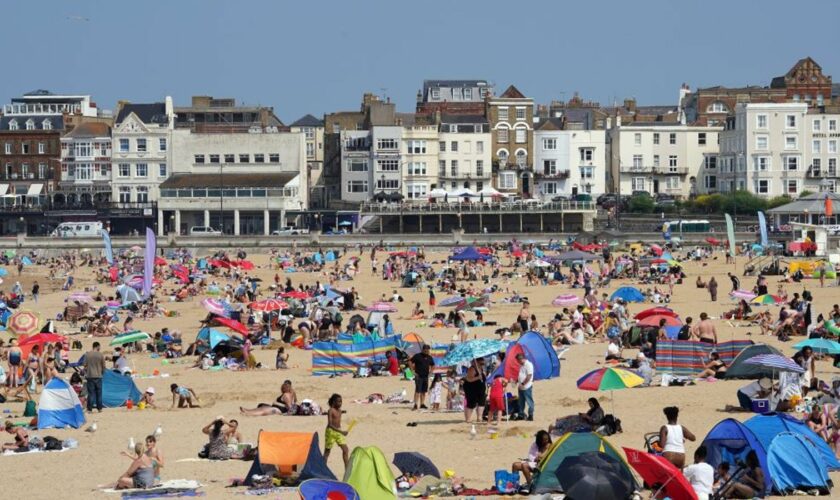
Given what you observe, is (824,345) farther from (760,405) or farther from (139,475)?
→ (139,475)

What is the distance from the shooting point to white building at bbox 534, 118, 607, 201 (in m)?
75.4

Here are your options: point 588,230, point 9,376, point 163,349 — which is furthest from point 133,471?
point 588,230

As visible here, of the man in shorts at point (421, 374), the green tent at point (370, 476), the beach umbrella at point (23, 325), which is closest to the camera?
the green tent at point (370, 476)

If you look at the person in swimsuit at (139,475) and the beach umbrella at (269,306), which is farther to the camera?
the beach umbrella at (269,306)

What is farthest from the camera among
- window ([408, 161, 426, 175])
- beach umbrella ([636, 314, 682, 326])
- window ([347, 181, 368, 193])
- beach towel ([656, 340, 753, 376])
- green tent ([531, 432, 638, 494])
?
window ([347, 181, 368, 193])

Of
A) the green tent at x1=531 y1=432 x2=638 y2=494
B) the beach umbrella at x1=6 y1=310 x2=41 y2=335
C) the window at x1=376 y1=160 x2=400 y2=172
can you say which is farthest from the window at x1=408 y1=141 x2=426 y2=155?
the green tent at x1=531 y1=432 x2=638 y2=494

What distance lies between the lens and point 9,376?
73.0 ft

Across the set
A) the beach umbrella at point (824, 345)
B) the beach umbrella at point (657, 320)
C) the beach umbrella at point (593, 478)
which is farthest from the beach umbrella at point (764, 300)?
the beach umbrella at point (593, 478)

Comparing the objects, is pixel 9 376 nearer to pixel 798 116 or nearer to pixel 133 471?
pixel 133 471

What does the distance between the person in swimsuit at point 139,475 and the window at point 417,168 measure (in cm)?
6008

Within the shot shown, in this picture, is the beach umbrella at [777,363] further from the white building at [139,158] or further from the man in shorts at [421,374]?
the white building at [139,158]

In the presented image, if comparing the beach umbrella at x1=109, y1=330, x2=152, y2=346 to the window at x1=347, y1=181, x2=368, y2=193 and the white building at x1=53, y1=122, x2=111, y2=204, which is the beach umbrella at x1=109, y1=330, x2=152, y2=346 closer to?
the window at x1=347, y1=181, x2=368, y2=193

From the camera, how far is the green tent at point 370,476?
13109mm

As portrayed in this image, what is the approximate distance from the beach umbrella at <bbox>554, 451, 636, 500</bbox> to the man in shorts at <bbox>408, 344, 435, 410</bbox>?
6137 millimetres
